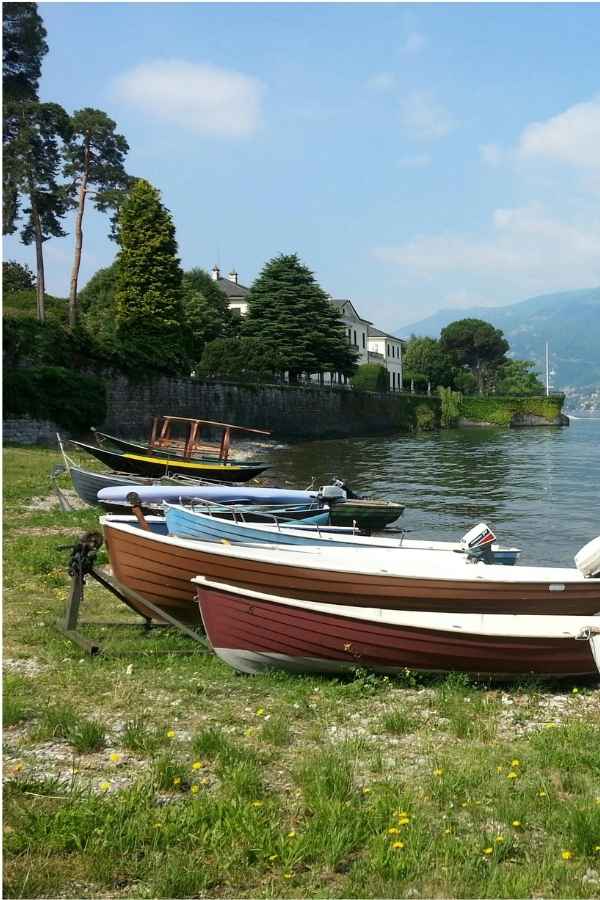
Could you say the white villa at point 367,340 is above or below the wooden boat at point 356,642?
above

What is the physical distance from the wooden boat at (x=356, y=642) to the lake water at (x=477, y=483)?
8.20m

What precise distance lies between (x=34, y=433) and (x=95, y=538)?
26.7m

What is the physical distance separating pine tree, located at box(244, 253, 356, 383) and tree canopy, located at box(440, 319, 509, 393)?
2269 inches

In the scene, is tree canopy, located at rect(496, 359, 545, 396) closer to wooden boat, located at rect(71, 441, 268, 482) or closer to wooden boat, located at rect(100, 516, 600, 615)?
wooden boat, located at rect(71, 441, 268, 482)

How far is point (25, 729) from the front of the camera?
5.66 m

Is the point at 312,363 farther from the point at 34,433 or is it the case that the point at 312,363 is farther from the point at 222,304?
the point at 34,433

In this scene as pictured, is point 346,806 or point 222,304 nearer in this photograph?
point 346,806

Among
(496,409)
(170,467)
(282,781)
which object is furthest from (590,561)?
(496,409)

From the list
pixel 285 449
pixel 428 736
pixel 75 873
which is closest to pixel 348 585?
pixel 428 736

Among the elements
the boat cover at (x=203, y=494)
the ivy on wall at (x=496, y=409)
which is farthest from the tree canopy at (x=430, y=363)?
the boat cover at (x=203, y=494)

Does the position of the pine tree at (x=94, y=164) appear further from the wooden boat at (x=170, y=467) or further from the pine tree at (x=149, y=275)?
the wooden boat at (x=170, y=467)

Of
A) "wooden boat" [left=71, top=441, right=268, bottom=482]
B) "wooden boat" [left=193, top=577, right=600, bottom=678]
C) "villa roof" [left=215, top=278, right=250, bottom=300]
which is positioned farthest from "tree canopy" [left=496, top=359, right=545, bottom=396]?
"wooden boat" [left=193, top=577, right=600, bottom=678]

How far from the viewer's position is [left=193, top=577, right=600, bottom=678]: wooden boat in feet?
22.5

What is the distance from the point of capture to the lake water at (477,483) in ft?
60.9
